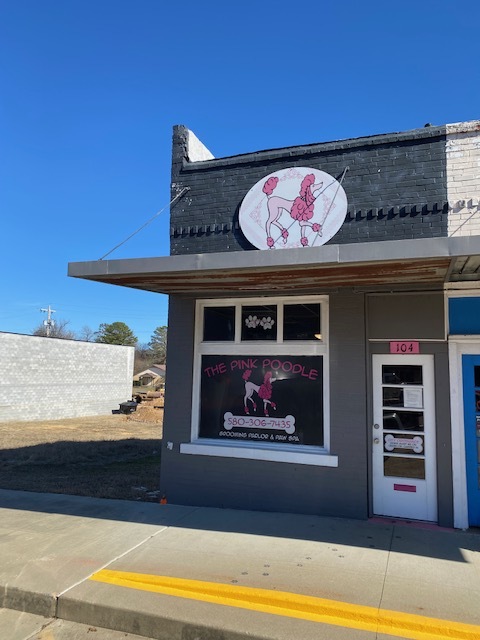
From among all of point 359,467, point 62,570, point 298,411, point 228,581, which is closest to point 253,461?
point 298,411

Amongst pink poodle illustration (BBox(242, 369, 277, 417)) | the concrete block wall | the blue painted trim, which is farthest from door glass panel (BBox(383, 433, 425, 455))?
the concrete block wall

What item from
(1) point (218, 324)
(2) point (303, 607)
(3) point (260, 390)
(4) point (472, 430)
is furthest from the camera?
(1) point (218, 324)

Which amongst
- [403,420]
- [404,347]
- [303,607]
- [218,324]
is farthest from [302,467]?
[303,607]

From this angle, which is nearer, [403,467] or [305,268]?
[305,268]

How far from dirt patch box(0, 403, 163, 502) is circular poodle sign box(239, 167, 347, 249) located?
14.4 ft

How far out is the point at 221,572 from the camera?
4555 mm

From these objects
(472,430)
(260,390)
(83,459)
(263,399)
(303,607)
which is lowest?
(83,459)

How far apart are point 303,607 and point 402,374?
10.8 ft

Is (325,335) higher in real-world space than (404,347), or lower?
higher

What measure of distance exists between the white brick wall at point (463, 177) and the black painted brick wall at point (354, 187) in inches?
3.7

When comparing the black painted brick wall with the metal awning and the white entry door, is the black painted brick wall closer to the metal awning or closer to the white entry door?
the metal awning

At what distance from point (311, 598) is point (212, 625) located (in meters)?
0.85

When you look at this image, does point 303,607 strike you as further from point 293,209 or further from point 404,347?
point 293,209

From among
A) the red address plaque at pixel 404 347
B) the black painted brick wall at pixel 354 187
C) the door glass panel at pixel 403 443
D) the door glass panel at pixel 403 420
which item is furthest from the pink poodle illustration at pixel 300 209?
the door glass panel at pixel 403 443
